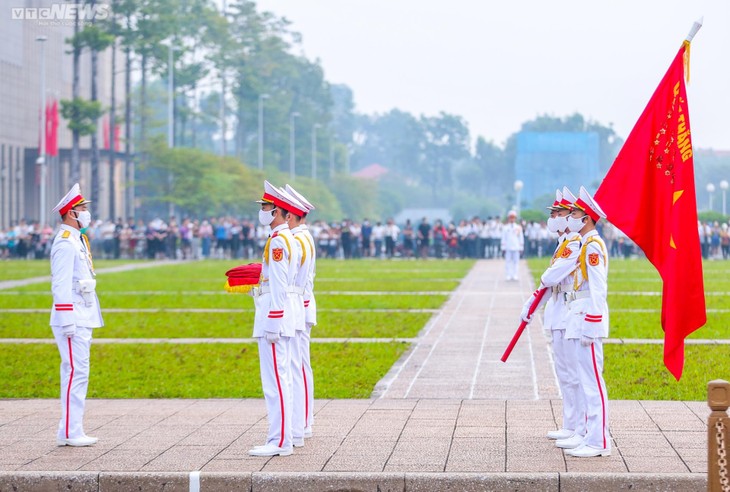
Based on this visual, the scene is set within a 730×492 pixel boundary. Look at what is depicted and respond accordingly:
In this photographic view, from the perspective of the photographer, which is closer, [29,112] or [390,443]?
[390,443]

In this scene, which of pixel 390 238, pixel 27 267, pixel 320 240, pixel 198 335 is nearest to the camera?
pixel 198 335

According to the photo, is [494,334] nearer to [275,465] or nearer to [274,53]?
[275,465]

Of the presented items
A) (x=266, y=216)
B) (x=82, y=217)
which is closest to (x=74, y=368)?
(x=82, y=217)

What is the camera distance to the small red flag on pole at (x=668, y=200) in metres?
9.64

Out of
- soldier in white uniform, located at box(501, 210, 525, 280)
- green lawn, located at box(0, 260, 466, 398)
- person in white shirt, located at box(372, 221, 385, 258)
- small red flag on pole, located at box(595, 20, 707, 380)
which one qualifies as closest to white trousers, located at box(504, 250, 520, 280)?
soldier in white uniform, located at box(501, 210, 525, 280)

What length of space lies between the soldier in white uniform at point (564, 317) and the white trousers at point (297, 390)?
1.88m

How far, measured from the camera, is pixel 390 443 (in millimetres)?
10828

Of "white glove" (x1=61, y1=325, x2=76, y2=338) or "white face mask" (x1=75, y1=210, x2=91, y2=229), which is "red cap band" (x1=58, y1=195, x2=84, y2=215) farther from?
"white glove" (x1=61, y1=325, x2=76, y2=338)

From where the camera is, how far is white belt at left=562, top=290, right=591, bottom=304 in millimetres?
10562

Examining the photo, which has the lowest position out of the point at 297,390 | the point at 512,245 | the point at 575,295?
the point at 297,390

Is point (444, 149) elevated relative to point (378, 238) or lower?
elevated

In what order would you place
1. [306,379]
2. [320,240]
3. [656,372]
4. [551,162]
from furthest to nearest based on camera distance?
[551,162] < [320,240] < [656,372] < [306,379]

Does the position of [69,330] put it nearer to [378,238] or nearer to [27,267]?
[27,267]

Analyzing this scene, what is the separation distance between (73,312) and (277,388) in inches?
74.4
